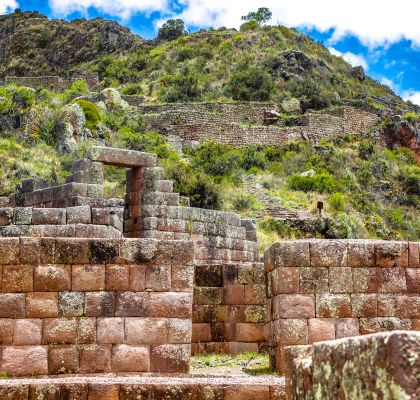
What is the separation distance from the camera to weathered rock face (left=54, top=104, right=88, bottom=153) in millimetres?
34094

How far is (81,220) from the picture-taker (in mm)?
16109

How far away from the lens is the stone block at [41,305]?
970 cm

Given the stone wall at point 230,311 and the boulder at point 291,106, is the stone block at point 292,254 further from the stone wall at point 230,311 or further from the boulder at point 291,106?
the boulder at point 291,106

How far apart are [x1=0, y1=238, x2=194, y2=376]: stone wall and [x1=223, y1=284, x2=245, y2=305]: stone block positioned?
2.80 m

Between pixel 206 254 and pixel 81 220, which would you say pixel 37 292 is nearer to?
pixel 81 220

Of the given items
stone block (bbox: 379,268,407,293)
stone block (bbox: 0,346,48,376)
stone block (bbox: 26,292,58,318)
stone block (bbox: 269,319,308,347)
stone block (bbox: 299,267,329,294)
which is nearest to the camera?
stone block (bbox: 0,346,48,376)

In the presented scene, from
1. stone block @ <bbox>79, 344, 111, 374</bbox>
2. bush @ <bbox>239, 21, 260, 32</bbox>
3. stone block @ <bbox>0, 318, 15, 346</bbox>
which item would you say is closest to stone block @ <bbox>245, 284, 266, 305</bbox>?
stone block @ <bbox>79, 344, 111, 374</bbox>

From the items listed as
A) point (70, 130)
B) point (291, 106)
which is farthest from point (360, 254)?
point (291, 106)

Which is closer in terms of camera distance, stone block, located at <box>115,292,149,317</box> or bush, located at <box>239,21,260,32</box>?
stone block, located at <box>115,292,149,317</box>

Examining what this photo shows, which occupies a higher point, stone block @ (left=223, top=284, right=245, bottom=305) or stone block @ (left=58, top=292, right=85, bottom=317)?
stone block @ (left=223, top=284, right=245, bottom=305)

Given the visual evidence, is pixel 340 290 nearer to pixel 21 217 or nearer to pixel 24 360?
pixel 24 360

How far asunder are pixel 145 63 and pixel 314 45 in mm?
15926

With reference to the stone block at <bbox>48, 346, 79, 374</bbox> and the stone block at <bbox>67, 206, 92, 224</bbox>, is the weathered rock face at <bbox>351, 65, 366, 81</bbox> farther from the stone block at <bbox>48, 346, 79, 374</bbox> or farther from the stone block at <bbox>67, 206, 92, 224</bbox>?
the stone block at <bbox>48, 346, 79, 374</bbox>

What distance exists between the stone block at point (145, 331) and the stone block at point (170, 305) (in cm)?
9
